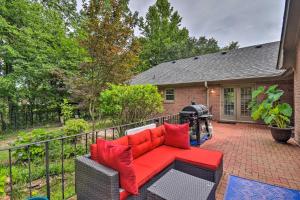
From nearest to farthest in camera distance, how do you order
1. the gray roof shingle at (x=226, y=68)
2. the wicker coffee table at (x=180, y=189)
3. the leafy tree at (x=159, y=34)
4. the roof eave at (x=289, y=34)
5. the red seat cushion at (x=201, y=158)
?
A: the wicker coffee table at (x=180, y=189) < the red seat cushion at (x=201, y=158) < the roof eave at (x=289, y=34) < the gray roof shingle at (x=226, y=68) < the leafy tree at (x=159, y=34)

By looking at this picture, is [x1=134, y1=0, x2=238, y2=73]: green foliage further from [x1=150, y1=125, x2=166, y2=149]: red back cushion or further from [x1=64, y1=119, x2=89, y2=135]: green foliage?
→ [x1=150, y1=125, x2=166, y2=149]: red back cushion

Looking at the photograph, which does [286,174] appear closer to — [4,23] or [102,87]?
[102,87]

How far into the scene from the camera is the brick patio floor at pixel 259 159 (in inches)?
122

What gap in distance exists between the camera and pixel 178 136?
11.3 feet

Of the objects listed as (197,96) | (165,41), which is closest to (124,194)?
(197,96)

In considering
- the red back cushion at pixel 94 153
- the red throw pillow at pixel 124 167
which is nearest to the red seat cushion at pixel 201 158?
the red throw pillow at pixel 124 167

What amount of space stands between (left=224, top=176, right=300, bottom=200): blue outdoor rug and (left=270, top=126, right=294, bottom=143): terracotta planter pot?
116 inches

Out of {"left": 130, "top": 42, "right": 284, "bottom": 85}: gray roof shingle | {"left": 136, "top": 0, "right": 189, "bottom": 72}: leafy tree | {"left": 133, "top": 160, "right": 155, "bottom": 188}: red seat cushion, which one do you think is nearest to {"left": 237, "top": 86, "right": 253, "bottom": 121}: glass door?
{"left": 130, "top": 42, "right": 284, "bottom": 85}: gray roof shingle

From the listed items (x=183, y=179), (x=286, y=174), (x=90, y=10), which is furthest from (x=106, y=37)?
(x=286, y=174)

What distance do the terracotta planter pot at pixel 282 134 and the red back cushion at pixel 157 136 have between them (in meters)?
3.98

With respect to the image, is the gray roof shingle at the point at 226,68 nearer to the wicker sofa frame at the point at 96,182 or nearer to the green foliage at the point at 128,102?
the green foliage at the point at 128,102

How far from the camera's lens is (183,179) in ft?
7.09

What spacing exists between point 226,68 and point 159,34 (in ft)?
42.7

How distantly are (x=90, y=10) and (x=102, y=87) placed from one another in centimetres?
273
